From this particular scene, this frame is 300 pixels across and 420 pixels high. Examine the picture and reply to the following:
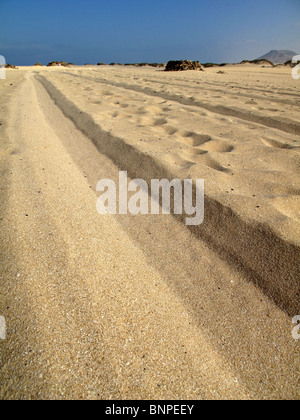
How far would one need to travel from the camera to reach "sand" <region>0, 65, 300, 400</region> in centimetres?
81

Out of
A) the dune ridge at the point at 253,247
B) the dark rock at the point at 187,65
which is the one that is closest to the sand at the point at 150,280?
the dune ridge at the point at 253,247

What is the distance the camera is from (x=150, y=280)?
46.4 inches

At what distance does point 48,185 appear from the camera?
70.1 inches
